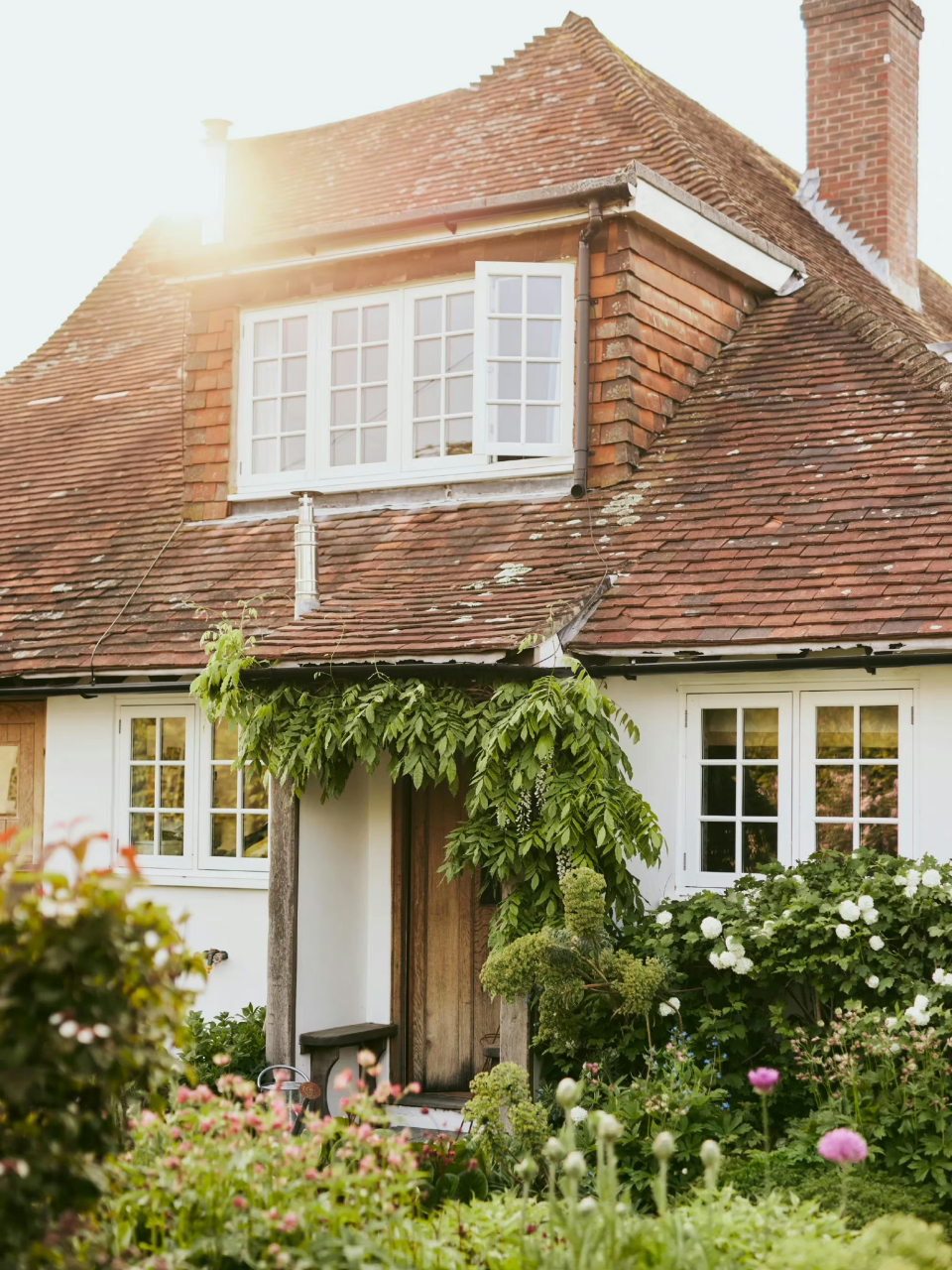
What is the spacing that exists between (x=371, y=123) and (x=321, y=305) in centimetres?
397

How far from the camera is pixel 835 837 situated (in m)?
8.81

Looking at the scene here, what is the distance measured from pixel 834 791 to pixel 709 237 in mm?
4678

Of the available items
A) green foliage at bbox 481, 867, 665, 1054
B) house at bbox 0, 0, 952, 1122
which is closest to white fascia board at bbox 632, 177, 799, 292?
house at bbox 0, 0, 952, 1122

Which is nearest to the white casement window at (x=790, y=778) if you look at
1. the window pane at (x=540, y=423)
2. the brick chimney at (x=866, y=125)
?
the window pane at (x=540, y=423)

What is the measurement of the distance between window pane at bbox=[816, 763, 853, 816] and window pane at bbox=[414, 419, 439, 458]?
3.95 metres

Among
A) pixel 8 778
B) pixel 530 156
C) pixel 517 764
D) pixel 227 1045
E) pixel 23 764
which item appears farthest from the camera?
pixel 530 156

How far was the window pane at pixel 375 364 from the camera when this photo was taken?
37.7 ft

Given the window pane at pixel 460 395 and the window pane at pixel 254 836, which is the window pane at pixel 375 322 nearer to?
the window pane at pixel 460 395

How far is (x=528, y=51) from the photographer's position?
14.0 metres

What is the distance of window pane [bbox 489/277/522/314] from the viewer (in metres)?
10.9

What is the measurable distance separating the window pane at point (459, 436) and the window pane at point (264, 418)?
161 centimetres

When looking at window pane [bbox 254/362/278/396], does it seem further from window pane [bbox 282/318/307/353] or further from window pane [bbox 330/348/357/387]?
window pane [bbox 330/348/357/387]

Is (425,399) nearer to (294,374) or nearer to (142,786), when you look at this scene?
(294,374)

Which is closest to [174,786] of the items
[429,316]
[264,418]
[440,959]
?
[440,959]
